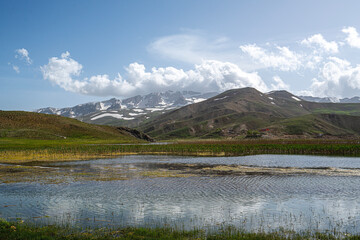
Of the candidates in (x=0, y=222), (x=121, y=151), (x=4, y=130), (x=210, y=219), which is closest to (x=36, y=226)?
(x=0, y=222)

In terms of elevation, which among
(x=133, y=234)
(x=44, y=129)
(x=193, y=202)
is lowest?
(x=193, y=202)

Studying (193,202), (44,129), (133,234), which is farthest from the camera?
(44,129)

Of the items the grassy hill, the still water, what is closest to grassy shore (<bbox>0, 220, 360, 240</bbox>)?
the still water

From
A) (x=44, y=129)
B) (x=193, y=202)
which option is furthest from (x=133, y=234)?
(x=44, y=129)

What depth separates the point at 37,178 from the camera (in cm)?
4175

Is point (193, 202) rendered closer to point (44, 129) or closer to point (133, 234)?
point (133, 234)

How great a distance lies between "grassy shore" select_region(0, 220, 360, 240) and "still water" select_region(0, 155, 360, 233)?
1.57m

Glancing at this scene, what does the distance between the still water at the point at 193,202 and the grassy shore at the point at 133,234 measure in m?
1.57

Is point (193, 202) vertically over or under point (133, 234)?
under

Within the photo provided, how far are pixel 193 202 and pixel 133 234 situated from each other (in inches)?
431

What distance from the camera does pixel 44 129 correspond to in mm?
168625

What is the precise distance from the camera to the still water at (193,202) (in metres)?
22.9

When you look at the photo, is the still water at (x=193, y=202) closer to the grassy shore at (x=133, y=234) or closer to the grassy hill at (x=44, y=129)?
the grassy shore at (x=133, y=234)

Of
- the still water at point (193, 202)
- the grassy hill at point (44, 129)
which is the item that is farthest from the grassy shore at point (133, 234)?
the grassy hill at point (44, 129)
